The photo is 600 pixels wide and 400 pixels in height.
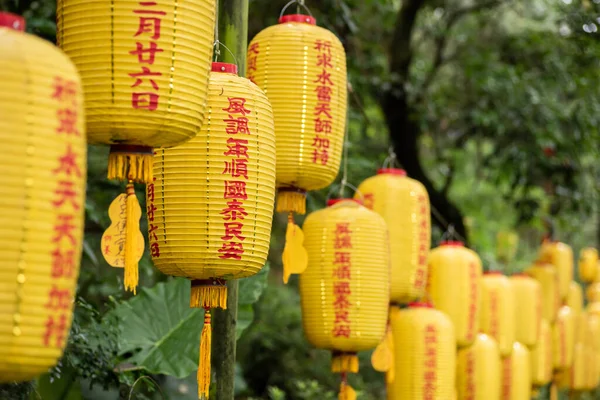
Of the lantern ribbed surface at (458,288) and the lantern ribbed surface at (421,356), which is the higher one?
the lantern ribbed surface at (458,288)

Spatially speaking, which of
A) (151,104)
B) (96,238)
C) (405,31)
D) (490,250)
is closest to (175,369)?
(96,238)

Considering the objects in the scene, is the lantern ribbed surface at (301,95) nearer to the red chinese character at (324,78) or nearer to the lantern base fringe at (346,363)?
the red chinese character at (324,78)

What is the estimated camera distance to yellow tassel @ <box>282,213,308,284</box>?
5.25m

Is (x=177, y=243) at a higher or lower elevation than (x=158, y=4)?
lower

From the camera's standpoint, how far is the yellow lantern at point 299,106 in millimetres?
5238

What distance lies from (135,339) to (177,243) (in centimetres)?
239

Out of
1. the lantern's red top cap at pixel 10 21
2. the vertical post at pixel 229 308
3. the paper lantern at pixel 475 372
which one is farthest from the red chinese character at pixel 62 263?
the paper lantern at pixel 475 372

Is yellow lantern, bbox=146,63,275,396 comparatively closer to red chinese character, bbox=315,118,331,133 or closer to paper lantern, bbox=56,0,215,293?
paper lantern, bbox=56,0,215,293

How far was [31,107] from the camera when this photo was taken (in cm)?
280

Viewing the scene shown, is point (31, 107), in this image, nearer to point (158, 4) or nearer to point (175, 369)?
point (158, 4)

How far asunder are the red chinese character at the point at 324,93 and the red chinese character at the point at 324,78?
0.03 metres

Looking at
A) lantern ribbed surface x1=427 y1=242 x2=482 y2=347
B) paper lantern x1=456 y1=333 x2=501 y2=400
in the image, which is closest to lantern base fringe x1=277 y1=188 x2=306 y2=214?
lantern ribbed surface x1=427 y1=242 x2=482 y2=347

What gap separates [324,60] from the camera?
209 inches

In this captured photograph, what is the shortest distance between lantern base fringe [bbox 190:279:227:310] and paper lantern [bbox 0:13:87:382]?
1.37 metres
